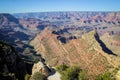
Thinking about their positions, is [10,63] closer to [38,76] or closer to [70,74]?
[38,76]

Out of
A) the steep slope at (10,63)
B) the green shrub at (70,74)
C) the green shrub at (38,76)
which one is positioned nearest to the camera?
the green shrub at (38,76)

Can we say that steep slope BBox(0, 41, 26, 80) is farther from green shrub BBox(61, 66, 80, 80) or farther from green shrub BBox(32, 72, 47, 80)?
green shrub BBox(61, 66, 80, 80)

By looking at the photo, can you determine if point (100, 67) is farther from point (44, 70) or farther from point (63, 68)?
point (44, 70)

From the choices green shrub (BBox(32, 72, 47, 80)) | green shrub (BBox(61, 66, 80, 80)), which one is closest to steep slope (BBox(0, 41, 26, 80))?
green shrub (BBox(32, 72, 47, 80))

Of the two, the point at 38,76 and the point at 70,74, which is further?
the point at 70,74

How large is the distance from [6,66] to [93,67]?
61.1 meters

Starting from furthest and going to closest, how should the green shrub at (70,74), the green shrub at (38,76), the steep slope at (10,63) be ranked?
the steep slope at (10,63) → the green shrub at (70,74) → the green shrub at (38,76)

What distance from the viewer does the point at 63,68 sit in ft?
336

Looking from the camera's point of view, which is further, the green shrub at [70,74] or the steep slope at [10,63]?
the steep slope at [10,63]

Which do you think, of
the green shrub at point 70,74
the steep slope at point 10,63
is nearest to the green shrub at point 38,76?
the green shrub at point 70,74

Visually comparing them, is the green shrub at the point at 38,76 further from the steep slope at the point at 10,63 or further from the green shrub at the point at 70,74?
the steep slope at the point at 10,63

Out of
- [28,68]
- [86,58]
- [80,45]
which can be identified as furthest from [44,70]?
[80,45]

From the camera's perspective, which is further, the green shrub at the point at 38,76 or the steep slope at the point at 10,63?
the steep slope at the point at 10,63

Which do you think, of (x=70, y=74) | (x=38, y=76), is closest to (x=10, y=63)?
(x=38, y=76)
